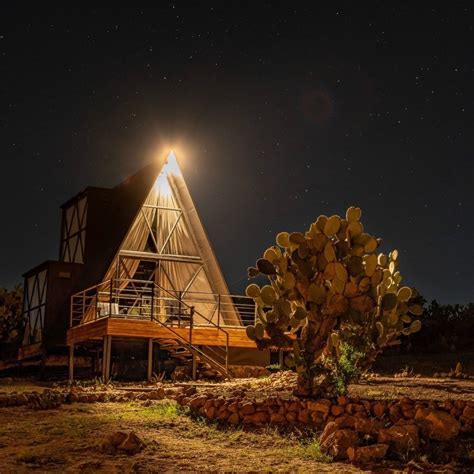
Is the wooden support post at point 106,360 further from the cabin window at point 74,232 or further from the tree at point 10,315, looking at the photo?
the tree at point 10,315

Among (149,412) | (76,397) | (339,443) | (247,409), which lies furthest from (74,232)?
(339,443)

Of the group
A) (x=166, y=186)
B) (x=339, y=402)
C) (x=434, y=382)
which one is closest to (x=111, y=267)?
(x=166, y=186)

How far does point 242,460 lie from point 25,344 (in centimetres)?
1798

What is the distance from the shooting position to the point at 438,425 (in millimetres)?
9086

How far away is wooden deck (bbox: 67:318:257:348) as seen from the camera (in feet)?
58.5

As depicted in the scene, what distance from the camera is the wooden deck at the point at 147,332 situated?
1783 cm

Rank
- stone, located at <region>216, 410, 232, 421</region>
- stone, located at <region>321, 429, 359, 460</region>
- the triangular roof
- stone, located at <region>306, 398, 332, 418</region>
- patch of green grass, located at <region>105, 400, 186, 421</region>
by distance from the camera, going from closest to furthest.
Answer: stone, located at <region>321, 429, 359, 460</region>, stone, located at <region>306, 398, 332, 418</region>, stone, located at <region>216, 410, 232, 421</region>, patch of green grass, located at <region>105, 400, 186, 421</region>, the triangular roof

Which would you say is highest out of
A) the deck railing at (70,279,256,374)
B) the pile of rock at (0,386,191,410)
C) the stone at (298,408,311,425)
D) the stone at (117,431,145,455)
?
the deck railing at (70,279,256,374)

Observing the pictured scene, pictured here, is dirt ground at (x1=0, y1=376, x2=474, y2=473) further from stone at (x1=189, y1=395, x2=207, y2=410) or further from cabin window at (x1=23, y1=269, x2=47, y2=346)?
cabin window at (x1=23, y1=269, x2=47, y2=346)

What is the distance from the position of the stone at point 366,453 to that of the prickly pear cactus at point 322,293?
268 centimetres

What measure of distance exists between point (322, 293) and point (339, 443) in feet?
9.81

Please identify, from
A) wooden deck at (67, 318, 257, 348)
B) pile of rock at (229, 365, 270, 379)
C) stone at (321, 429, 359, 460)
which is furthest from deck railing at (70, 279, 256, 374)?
stone at (321, 429, 359, 460)

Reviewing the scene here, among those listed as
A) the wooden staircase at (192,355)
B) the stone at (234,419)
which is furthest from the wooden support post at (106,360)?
the stone at (234,419)

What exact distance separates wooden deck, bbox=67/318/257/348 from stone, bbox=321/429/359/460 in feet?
32.5
